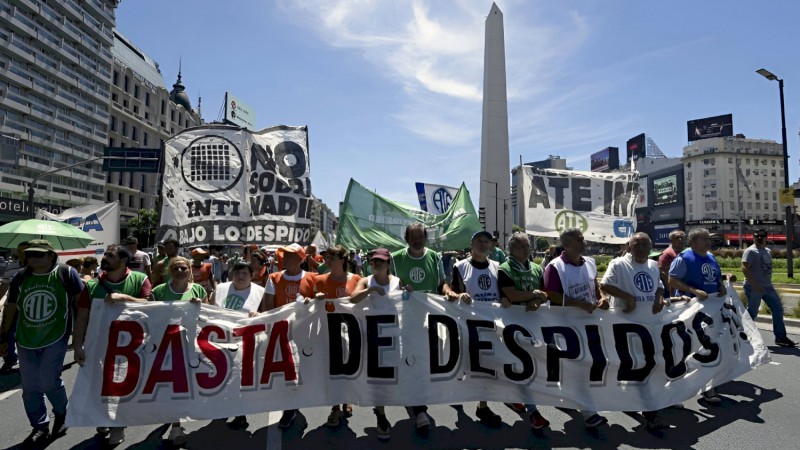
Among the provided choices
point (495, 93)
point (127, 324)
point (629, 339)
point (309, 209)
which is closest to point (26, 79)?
point (495, 93)

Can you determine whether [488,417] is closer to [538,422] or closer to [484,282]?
[538,422]

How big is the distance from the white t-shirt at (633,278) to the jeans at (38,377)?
4.87 m

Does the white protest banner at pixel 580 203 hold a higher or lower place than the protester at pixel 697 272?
higher

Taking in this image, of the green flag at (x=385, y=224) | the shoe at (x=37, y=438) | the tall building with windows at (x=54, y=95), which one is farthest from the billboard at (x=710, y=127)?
the shoe at (x=37, y=438)

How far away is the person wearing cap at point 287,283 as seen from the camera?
4.96 metres

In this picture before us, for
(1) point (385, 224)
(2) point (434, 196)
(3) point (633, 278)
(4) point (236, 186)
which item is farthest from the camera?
(2) point (434, 196)

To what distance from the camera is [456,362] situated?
176 inches

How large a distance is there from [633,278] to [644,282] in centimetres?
13

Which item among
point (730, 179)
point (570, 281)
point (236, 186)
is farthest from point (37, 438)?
point (730, 179)

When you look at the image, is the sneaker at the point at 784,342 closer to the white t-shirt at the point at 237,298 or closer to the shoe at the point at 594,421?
the shoe at the point at 594,421

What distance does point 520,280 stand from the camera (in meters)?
4.56

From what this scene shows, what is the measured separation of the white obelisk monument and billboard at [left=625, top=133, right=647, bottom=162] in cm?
8752

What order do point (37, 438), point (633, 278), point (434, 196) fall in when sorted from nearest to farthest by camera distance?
1. point (37, 438)
2. point (633, 278)
3. point (434, 196)

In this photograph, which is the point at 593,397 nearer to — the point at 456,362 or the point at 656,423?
the point at 656,423
